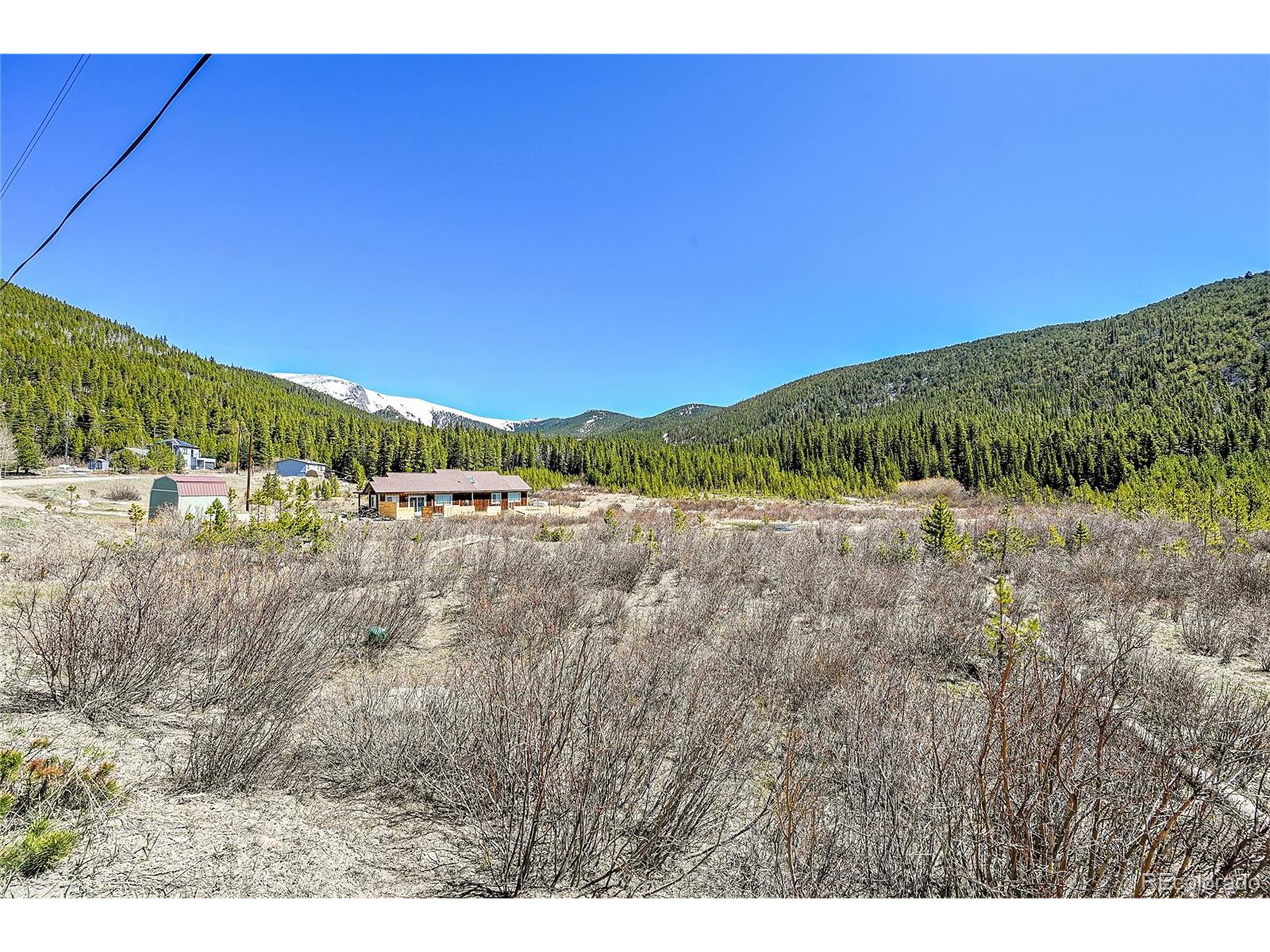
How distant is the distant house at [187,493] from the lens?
21531 mm

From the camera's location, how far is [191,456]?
6706cm

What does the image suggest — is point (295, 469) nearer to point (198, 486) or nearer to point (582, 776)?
point (198, 486)

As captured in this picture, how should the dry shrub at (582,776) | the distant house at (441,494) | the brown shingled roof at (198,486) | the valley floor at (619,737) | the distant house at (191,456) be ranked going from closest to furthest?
the valley floor at (619,737), the dry shrub at (582,776), the brown shingled roof at (198,486), the distant house at (441,494), the distant house at (191,456)

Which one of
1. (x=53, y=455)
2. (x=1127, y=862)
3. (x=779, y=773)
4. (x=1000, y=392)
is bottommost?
(x=779, y=773)

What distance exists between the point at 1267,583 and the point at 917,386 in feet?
431

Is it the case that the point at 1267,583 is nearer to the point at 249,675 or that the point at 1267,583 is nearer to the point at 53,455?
the point at 249,675

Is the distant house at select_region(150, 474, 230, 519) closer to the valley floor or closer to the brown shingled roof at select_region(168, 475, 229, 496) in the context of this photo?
the brown shingled roof at select_region(168, 475, 229, 496)

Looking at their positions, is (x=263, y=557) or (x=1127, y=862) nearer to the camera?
(x=1127, y=862)

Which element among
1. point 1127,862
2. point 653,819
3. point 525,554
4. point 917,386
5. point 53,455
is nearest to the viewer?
point 1127,862

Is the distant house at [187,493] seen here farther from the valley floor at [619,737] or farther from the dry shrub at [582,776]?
the dry shrub at [582,776]

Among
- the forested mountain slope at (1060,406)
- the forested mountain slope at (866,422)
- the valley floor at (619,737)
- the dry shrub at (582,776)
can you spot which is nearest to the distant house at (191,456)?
the forested mountain slope at (866,422)

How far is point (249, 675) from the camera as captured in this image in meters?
4.19

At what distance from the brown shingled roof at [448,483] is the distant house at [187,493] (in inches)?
516

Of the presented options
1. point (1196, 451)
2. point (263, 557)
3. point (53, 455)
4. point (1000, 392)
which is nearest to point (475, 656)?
point (263, 557)
